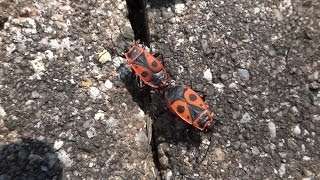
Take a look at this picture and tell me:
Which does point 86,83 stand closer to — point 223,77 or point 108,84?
point 108,84

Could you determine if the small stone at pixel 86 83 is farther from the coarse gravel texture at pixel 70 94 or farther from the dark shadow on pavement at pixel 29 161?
the dark shadow on pavement at pixel 29 161

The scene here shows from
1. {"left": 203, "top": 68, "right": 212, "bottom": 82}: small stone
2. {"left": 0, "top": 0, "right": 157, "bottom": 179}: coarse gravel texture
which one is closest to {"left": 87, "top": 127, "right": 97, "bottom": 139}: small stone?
{"left": 0, "top": 0, "right": 157, "bottom": 179}: coarse gravel texture

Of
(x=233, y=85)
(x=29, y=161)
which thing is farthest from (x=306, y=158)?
(x=29, y=161)

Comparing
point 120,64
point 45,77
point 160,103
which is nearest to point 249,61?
point 160,103

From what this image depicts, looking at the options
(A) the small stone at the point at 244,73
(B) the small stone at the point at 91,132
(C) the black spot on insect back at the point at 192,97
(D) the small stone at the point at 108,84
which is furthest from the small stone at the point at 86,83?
(A) the small stone at the point at 244,73

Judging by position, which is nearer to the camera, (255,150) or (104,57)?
(255,150)

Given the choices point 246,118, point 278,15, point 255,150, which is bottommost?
point 255,150

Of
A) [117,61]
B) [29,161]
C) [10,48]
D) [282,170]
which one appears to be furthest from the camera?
[117,61]

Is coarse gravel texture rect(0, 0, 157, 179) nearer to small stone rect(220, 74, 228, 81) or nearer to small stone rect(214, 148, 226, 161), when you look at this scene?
small stone rect(214, 148, 226, 161)
